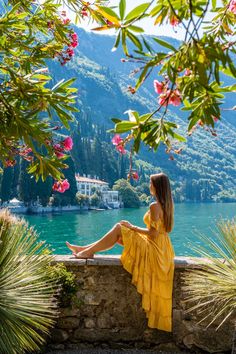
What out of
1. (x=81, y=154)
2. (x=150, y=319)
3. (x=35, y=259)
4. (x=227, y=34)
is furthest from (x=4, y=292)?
(x=81, y=154)

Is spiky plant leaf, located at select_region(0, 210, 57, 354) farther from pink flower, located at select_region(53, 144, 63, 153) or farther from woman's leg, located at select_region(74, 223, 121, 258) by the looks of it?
pink flower, located at select_region(53, 144, 63, 153)

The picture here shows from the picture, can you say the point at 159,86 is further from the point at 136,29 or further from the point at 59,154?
the point at 59,154

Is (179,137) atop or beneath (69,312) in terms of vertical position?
atop

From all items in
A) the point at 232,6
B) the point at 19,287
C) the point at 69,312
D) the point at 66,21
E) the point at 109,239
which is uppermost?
the point at 66,21

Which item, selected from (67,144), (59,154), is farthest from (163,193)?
(59,154)

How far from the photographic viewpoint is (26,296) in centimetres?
365

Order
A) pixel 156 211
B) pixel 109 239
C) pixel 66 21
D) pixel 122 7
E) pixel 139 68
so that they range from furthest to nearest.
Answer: pixel 109 239 → pixel 156 211 → pixel 66 21 → pixel 139 68 → pixel 122 7

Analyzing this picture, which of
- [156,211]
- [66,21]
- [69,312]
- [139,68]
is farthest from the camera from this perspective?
[69,312]

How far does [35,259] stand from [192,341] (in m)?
1.69

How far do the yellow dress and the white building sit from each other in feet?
329

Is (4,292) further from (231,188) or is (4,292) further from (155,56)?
(231,188)

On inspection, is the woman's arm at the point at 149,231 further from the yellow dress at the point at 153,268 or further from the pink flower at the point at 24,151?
the pink flower at the point at 24,151

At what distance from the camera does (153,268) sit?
4367 millimetres

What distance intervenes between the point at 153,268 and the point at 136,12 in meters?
3.28
